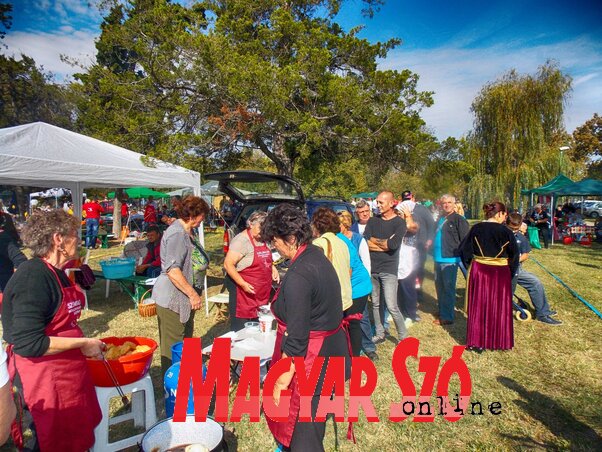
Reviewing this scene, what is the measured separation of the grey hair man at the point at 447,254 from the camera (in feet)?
17.6

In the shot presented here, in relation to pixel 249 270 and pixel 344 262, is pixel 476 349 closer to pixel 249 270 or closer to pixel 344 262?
pixel 344 262

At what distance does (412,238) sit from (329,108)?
5242mm

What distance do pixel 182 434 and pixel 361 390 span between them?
172cm

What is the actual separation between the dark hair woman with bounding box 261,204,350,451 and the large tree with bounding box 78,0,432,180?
21.8ft

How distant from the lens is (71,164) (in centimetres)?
564

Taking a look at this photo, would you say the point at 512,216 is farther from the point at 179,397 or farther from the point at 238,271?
the point at 179,397

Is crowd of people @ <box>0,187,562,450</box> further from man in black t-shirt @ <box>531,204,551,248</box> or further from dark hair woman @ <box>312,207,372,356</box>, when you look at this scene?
man in black t-shirt @ <box>531,204,551,248</box>

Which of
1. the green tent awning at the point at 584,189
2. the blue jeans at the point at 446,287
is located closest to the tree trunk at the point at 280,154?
the blue jeans at the point at 446,287

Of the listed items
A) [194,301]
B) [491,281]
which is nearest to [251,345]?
[194,301]

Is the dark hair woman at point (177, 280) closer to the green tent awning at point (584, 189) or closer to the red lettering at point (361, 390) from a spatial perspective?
the red lettering at point (361, 390)

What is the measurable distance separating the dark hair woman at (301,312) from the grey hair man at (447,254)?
3.79m

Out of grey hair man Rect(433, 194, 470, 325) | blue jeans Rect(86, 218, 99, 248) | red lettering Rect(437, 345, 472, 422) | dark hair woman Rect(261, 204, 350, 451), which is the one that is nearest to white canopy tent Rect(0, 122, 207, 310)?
grey hair man Rect(433, 194, 470, 325)

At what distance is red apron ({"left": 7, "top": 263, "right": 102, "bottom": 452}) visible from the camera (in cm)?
199

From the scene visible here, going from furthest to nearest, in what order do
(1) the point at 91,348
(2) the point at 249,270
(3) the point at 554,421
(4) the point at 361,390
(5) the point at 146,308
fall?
(5) the point at 146,308
(2) the point at 249,270
(4) the point at 361,390
(3) the point at 554,421
(1) the point at 91,348
